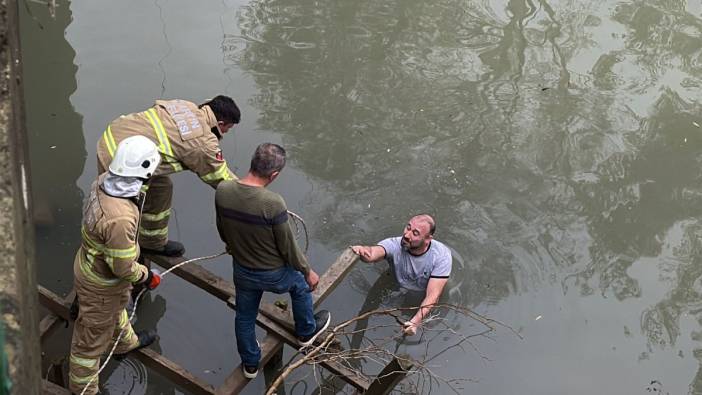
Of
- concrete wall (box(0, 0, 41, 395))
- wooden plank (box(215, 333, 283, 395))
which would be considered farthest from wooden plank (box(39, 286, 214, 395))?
concrete wall (box(0, 0, 41, 395))

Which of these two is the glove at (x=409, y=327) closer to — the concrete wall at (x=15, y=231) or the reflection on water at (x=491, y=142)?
the reflection on water at (x=491, y=142)

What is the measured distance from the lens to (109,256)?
4.30 m

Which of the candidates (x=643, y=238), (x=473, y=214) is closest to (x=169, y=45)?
(x=473, y=214)

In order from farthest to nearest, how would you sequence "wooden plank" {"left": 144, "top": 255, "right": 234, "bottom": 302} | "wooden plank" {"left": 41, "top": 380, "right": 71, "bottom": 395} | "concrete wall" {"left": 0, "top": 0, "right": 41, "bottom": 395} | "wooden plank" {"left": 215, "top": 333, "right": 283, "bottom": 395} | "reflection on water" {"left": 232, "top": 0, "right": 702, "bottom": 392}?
1. "reflection on water" {"left": 232, "top": 0, "right": 702, "bottom": 392}
2. "wooden plank" {"left": 144, "top": 255, "right": 234, "bottom": 302}
3. "wooden plank" {"left": 215, "top": 333, "right": 283, "bottom": 395}
4. "wooden plank" {"left": 41, "top": 380, "right": 71, "bottom": 395}
5. "concrete wall" {"left": 0, "top": 0, "right": 41, "bottom": 395}

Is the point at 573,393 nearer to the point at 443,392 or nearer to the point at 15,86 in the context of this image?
the point at 443,392

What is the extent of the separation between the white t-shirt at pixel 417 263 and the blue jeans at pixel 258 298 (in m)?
1.43

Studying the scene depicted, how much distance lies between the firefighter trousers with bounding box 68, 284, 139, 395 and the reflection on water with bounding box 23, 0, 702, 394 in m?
1.24

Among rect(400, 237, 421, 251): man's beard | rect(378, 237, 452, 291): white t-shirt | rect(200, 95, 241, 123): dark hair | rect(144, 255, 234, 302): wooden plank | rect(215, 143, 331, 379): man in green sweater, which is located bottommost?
rect(378, 237, 452, 291): white t-shirt

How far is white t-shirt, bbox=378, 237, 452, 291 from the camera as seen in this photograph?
627 cm

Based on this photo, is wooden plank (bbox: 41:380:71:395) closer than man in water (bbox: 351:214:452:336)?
Yes

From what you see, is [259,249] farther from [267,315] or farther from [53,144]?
[53,144]

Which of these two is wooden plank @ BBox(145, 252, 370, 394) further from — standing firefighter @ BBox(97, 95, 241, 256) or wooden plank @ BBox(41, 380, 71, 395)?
wooden plank @ BBox(41, 380, 71, 395)

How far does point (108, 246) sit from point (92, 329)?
0.74 meters

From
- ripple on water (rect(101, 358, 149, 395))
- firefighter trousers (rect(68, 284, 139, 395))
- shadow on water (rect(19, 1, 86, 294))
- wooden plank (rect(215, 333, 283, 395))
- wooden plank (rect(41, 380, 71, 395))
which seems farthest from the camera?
shadow on water (rect(19, 1, 86, 294))
